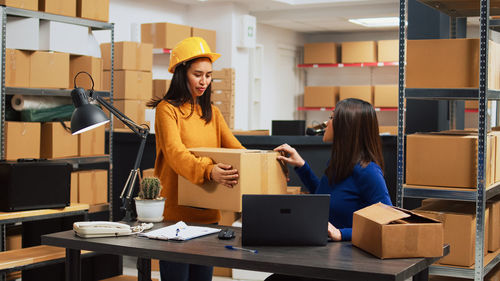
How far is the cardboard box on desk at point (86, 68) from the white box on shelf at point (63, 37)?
0.07 metres

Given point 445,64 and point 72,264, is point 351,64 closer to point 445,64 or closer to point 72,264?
point 445,64

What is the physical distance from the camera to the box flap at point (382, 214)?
2119mm

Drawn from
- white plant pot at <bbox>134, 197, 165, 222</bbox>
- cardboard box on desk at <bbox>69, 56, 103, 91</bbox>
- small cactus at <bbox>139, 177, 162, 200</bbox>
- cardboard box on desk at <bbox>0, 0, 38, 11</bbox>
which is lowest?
white plant pot at <bbox>134, 197, 165, 222</bbox>

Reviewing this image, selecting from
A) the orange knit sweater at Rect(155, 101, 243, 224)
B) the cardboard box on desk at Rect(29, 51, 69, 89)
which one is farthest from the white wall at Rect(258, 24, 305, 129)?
the orange knit sweater at Rect(155, 101, 243, 224)

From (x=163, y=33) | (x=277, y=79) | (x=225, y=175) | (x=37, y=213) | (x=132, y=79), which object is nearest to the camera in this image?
(x=225, y=175)

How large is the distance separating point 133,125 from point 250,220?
97 cm

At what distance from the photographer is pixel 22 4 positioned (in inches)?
158

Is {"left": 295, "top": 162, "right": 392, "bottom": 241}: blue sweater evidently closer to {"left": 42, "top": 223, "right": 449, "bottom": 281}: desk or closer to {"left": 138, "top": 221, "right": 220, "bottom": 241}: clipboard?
{"left": 42, "top": 223, "right": 449, "bottom": 281}: desk

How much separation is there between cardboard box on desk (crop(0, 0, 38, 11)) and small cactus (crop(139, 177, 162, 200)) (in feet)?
6.35

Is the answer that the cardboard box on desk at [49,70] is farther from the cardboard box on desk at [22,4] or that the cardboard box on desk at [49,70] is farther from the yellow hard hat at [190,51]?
the yellow hard hat at [190,51]

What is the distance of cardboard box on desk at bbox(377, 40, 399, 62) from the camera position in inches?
386

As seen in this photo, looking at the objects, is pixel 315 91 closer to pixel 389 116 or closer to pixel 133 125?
pixel 389 116

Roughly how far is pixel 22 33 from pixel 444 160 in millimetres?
2743

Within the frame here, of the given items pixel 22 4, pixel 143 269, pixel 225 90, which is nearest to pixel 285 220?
pixel 143 269
